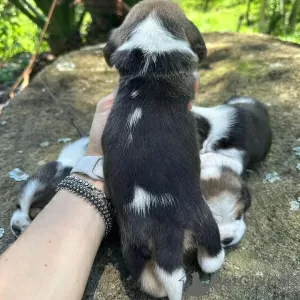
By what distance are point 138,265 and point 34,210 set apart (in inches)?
25.7

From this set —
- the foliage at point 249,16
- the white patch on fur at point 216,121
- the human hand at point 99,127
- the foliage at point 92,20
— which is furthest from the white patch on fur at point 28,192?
the foliage at point 249,16

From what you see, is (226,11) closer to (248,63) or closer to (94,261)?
(248,63)

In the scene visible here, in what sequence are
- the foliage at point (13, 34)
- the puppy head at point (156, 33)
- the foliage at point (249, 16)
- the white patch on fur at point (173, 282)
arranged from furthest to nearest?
the foliage at point (13, 34) < the foliage at point (249, 16) < the puppy head at point (156, 33) < the white patch on fur at point (173, 282)

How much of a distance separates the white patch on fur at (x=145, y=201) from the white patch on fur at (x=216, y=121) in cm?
70

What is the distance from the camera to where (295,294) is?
5.36 feet

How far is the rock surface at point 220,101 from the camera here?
173 cm

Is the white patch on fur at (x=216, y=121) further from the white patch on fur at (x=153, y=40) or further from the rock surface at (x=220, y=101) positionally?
the white patch on fur at (x=153, y=40)

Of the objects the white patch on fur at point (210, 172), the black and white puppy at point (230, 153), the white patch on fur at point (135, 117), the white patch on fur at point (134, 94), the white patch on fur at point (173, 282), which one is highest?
the white patch on fur at point (134, 94)

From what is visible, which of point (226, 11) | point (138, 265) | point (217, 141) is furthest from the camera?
point (226, 11)

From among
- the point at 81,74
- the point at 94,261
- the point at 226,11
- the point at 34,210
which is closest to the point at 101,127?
the point at 34,210

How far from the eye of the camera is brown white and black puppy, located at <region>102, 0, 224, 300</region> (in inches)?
61.9

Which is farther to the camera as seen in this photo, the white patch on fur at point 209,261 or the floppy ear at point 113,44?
the floppy ear at point 113,44

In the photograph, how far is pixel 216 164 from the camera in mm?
2061

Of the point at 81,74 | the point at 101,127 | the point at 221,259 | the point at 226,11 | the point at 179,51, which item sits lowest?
the point at 226,11
